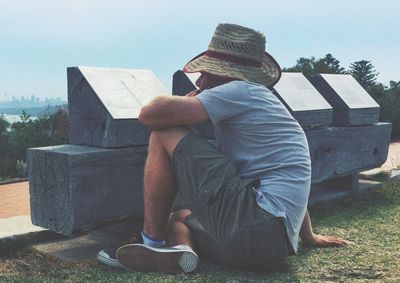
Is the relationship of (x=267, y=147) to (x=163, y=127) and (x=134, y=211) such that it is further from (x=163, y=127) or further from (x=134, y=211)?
(x=134, y=211)

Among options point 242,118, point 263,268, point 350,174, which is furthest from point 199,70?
point 350,174

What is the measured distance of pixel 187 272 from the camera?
291cm

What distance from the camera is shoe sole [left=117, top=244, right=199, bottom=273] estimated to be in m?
2.88

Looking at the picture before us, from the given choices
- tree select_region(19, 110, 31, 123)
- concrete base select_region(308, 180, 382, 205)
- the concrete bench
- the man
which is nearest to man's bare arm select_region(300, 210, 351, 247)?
the man

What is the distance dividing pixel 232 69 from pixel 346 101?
2537 millimetres

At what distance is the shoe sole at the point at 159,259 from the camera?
9.45 ft

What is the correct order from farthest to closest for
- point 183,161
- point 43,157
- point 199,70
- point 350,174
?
point 350,174
point 43,157
point 199,70
point 183,161

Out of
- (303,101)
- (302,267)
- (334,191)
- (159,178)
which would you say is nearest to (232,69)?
(159,178)

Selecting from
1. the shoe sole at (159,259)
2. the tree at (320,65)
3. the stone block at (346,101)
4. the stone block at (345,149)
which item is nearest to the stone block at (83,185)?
the shoe sole at (159,259)

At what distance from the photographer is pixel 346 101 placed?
5.32 meters

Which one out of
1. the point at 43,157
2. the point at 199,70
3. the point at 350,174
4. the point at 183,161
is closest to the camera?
the point at 183,161

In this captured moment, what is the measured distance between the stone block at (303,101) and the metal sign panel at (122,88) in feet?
3.99

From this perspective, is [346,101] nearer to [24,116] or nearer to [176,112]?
[176,112]

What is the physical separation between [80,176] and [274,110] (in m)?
1.13
